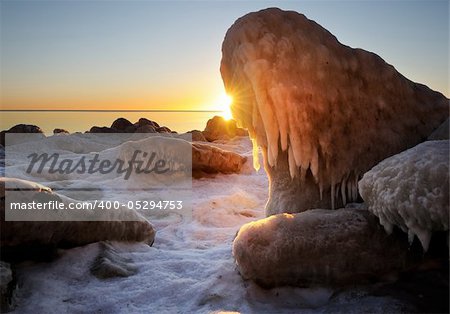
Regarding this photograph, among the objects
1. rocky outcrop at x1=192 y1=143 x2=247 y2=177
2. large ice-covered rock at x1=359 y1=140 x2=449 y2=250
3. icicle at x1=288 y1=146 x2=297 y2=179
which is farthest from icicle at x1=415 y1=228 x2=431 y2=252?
rocky outcrop at x1=192 y1=143 x2=247 y2=177

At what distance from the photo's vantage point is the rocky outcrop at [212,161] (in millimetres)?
7578

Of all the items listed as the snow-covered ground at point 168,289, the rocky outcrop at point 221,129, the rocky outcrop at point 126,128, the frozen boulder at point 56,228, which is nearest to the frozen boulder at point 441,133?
the snow-covered ground at point 168,289

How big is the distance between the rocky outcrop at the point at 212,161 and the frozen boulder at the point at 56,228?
3.57m

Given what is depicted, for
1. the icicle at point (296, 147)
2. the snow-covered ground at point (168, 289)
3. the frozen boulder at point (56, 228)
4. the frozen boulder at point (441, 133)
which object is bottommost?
the snow-covered ground at point (168, 289)

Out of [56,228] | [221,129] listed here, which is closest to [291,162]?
[56,228]

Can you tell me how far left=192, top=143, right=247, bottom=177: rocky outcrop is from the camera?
24.9 ft

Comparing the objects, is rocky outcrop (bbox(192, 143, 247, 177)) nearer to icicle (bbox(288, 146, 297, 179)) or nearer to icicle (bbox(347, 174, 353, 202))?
icicle (bbox(288, 146, 297, 179))

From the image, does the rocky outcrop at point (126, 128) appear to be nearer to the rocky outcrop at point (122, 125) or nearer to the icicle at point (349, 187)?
the rocky outcrop at point (122, 125)

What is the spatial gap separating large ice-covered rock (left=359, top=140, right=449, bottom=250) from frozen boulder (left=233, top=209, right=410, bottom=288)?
219 millimetres

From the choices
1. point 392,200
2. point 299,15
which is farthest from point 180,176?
point 392,200

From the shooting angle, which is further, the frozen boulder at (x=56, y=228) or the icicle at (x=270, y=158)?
the icicle at (x=270, y=158)

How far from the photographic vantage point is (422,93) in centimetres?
373

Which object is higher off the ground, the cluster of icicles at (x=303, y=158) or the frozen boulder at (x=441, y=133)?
the frozen boulder at (x=441, y=133)

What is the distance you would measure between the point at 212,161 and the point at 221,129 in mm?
9577
